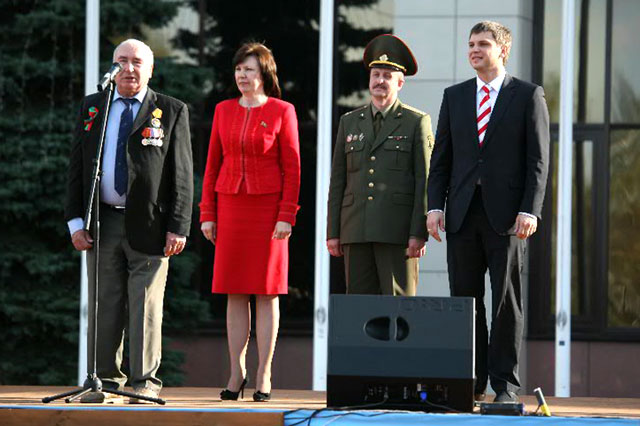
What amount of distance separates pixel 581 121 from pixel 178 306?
3214 mm

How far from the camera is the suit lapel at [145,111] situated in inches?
251

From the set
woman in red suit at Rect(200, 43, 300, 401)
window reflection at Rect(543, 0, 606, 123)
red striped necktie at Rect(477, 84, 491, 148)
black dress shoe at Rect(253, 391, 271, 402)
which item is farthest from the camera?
window reflection at Rect(543, 0, 606, 123)

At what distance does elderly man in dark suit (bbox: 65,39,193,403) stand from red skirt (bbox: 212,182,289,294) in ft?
0.81

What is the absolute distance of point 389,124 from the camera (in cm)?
661

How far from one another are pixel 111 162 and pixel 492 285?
173cm

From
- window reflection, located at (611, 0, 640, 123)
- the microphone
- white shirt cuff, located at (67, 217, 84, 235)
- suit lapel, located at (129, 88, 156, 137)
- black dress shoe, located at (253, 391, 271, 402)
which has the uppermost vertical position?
window reflection, located at (611, 0, 640, 123)

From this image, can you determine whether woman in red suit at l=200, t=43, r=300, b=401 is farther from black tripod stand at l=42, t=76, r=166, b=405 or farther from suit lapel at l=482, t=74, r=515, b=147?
suit lapel at l=482, t=74, r=515, b=147

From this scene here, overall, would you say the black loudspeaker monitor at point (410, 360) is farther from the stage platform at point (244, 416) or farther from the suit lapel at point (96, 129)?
the suit lapel at point (96, 129)

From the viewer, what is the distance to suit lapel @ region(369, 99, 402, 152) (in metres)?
6.58

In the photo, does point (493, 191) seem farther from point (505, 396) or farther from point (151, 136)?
point (151, 136)

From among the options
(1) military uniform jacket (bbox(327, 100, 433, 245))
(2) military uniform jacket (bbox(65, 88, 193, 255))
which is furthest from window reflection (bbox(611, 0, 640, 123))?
(2) military uniform jacket (bbox(65, 88, 193, 255))

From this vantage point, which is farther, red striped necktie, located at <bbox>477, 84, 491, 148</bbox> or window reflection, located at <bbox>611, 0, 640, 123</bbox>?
window reflection, located at <bbox>611, 0, 640, 123</bbox>

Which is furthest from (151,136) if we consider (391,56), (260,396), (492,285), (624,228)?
(624,228)

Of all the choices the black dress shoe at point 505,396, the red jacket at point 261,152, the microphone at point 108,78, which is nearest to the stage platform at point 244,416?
the black dress shoe at point 505,396
